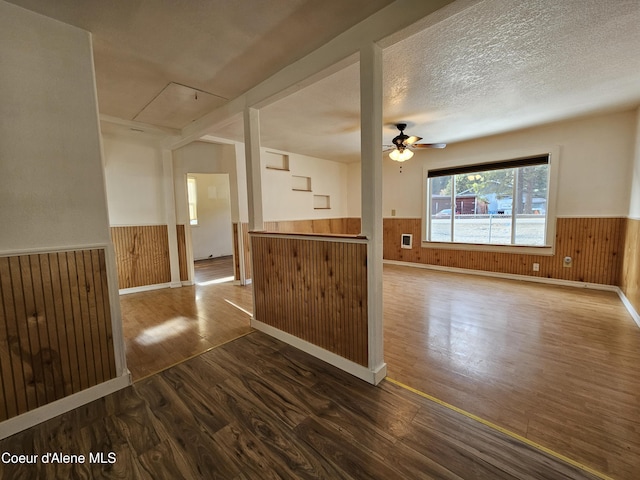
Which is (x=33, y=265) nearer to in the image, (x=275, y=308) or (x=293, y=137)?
(x=275, y=308)

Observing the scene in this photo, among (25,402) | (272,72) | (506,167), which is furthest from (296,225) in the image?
(25,402)

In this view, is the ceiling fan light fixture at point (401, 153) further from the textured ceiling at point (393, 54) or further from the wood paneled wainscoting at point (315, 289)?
the wood paneled wainscoting at point (315, 289)

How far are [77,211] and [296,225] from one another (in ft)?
13.9

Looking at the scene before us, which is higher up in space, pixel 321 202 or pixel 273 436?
pixel 321 202

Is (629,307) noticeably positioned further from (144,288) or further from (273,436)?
(144,288)

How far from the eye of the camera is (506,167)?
4723 mm

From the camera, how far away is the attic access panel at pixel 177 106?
2883 millimetres

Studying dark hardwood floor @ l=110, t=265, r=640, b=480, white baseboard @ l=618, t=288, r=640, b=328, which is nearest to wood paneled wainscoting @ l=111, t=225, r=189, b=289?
dark hardwood floor @ l=110, t=265, r=640, b=480

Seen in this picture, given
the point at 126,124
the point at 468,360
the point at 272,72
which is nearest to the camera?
the point at 468,360

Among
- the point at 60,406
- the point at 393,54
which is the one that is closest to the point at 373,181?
the point at 393,54

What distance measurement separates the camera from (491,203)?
5008 millimetres

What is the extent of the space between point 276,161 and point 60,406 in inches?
187

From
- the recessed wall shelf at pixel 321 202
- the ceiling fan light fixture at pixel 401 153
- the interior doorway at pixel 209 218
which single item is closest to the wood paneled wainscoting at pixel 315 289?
the ceiling fan light fixture at pixel 401 153

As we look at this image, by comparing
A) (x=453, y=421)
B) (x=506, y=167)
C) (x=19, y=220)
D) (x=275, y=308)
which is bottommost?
(x=453, y=421)
